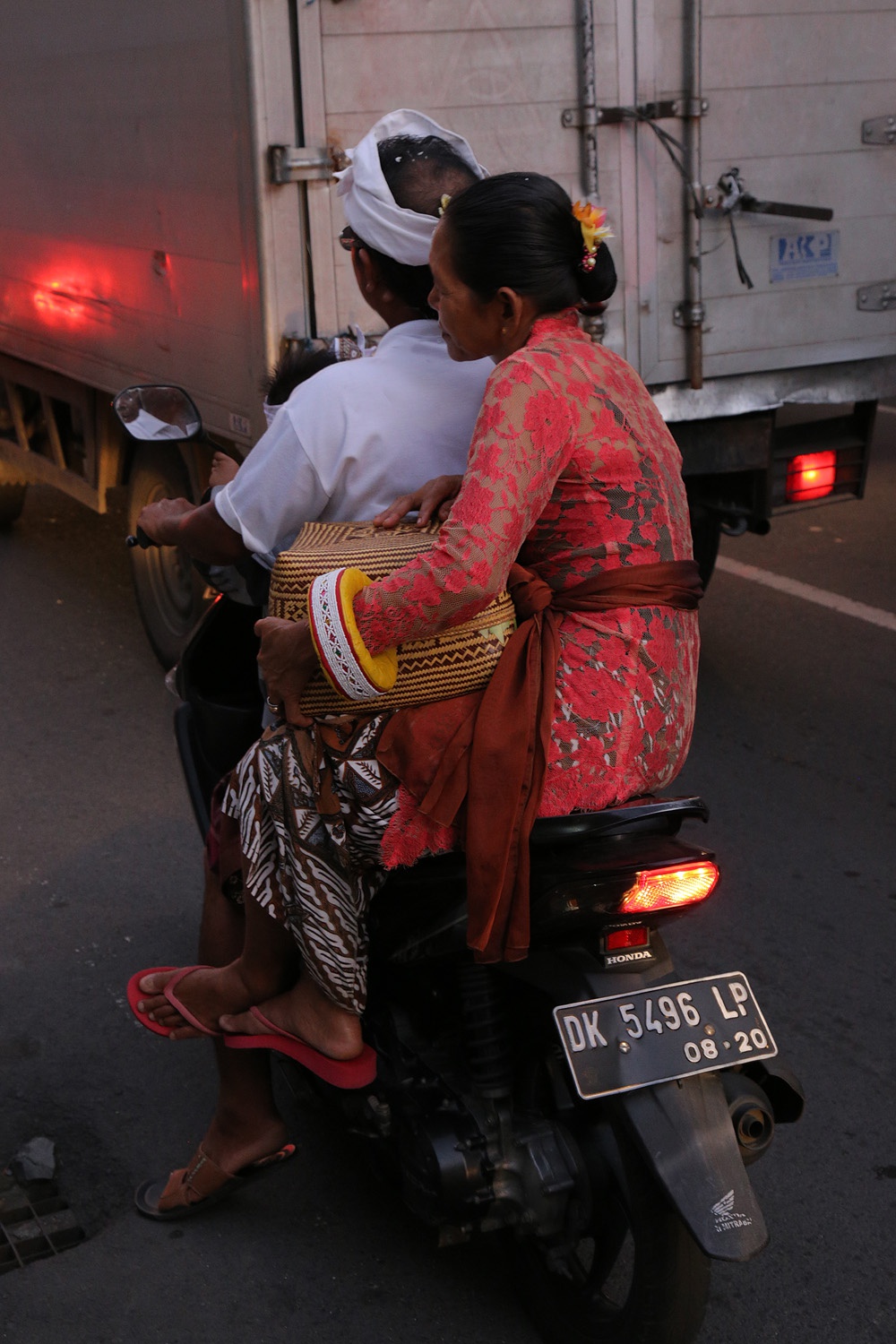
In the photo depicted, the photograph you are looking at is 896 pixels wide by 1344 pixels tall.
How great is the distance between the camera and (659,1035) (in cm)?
215

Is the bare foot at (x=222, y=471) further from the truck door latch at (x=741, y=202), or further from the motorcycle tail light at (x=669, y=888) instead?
the truck door latch at (x=741, y=202)

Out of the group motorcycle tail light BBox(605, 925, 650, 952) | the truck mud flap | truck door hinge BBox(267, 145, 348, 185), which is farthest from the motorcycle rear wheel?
truck door hinge BBox(267, 145, 348, 185)

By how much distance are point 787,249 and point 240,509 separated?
3401mm

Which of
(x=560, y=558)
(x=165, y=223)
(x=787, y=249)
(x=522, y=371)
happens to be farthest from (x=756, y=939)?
(x=165, y=223)

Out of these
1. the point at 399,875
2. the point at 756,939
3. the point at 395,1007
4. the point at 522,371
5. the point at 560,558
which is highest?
the point at 522,371

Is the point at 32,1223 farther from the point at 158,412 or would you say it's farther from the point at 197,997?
the point at 158,412

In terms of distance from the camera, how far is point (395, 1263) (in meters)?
2.68

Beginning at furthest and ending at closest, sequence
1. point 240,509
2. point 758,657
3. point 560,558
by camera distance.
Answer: point 758,657 < point 240,509 < point 560,558

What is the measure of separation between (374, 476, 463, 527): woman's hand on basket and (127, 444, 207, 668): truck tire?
3.39 m

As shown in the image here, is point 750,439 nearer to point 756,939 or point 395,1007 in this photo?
point 756,939

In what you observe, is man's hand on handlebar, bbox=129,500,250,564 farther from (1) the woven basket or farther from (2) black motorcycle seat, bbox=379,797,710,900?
(2) black motorcycle seat, bbox=379,797,710,900

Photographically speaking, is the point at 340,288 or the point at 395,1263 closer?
the point at 395,1263

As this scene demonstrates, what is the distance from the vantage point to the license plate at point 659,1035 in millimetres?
2104

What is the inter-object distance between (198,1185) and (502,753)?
1.24m
